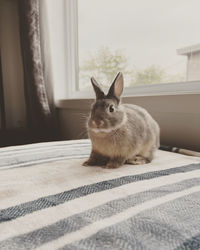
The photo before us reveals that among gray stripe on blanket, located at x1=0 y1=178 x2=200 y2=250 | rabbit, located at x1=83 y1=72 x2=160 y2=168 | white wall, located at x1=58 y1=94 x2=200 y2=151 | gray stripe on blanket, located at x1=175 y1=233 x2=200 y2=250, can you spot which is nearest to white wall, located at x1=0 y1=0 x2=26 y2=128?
white wall, located at x1=58 y1=94 x2=200 y2=151

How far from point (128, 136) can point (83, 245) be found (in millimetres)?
513

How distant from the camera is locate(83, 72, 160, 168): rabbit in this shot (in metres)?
0.80

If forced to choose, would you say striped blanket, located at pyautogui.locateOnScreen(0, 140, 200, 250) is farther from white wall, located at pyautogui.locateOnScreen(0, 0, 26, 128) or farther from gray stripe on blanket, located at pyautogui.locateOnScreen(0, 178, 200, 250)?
white wall, located at pyautogui.locateOnScreen(0, 0, 26, 128)

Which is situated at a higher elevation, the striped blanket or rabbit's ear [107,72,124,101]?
rabbit's ear [107,72,124,101]

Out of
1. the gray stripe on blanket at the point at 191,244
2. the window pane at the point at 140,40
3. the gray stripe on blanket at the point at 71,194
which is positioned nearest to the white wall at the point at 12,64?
the window pane at the point at 140,40

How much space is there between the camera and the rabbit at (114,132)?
804 millimetres

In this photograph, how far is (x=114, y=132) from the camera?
83cm

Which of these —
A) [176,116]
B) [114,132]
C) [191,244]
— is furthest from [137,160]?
[191,244]

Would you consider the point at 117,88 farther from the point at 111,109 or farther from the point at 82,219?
the point at 82,219

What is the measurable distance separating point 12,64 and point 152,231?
93.3 inches

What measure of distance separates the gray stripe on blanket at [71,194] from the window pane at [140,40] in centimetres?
77

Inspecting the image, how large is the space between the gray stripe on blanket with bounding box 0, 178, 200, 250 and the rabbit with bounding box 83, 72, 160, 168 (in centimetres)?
26

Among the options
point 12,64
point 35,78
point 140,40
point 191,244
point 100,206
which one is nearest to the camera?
point 191,244

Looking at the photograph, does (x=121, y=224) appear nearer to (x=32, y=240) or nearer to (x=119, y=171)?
(x=32, y=240)
